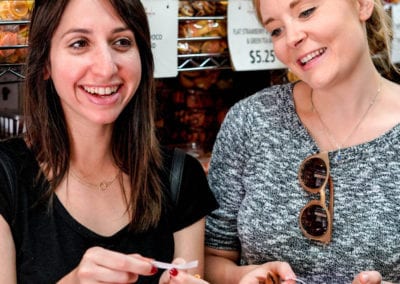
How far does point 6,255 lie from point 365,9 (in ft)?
3.02

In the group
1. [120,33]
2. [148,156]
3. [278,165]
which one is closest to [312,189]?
[278,165]

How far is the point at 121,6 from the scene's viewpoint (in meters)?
1.28

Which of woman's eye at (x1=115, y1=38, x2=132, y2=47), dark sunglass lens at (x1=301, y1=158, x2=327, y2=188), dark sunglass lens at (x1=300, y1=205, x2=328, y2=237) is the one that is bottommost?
dark sunglass lens at (x1=300, y1=205, x2=328, y2=237)

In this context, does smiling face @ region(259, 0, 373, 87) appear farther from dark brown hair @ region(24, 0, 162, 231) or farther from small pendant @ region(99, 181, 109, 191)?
small pendant @ region(99, 181, 109, 191)

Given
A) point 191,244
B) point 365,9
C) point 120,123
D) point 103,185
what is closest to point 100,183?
point 103,185

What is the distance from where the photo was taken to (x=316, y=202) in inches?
56.2

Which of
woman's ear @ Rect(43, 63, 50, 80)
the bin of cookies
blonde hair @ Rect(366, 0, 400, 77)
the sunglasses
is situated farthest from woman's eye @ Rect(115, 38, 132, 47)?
blonde hair @ Rect(366, 0, 400, 77)

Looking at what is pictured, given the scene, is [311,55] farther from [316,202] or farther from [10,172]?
[10,172]

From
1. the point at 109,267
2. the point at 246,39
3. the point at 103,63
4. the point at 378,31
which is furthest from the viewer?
the point at 246,39

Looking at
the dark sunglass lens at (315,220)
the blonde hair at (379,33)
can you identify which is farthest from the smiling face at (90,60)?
the blonde hair at (379,33)

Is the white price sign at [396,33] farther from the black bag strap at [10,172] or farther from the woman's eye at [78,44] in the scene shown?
the black bag strap at [10,172]

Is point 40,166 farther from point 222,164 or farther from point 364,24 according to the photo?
point 364,24

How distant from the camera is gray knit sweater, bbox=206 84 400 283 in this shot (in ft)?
4.55

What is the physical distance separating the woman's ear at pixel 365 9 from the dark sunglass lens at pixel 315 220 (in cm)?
43
